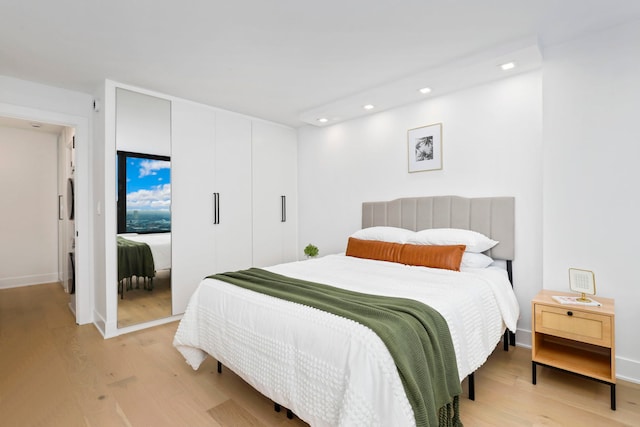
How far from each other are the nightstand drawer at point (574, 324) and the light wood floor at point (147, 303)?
Result: 3.50 meters

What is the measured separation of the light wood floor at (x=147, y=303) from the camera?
328 cm

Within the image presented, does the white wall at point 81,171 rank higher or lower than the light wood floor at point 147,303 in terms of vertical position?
higher

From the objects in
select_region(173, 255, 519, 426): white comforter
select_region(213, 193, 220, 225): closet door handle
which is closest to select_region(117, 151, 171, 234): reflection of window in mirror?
select_region(213, 193, 220, 225): closet door handle

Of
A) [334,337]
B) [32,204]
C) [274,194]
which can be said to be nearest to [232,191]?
[274,194]

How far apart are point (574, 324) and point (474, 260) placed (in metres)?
0.80

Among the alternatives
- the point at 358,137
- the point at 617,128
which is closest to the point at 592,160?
the point at 617,128

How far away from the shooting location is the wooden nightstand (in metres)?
1.98

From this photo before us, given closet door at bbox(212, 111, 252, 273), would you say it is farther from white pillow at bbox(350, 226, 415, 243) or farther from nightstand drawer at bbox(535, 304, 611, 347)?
nightstand drawer at bbox(535, 304, 611, 347)

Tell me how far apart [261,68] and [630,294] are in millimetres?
3384

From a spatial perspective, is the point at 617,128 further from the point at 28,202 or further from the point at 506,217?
the point at 28,202

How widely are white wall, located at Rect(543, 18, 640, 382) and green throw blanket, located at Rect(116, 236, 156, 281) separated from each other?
3.78 meters

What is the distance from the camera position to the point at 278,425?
183 centimetres

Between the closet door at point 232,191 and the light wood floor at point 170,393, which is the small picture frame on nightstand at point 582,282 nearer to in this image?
the light wood floor at point 170,393

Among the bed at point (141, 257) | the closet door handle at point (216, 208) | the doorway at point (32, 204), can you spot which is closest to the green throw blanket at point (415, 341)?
the bed at point (141, 257)
